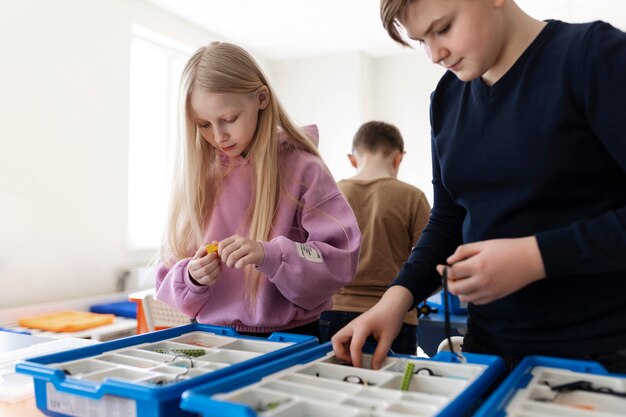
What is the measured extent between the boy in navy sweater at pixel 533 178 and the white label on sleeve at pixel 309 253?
200 millimetres

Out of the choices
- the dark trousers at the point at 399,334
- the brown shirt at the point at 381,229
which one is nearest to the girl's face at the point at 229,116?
the dark trousers at the point at 399,334

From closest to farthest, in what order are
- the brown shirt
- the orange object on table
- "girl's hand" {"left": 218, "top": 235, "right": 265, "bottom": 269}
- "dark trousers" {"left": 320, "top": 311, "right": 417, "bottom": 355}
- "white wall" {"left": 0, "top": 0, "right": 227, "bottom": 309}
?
"girl's hand" {"left": 218, "top": 235, "right": 265, "bottom": 269}, "dark trousers" {"left": 320, "top": 311, "right": 417, "bottom": 355}, the brown shirt, the orange object on table, "white wall" {"left": 0, "top": 0, "right": 227, "bottom": 309}

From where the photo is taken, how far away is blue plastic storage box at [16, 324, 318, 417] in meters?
0.63

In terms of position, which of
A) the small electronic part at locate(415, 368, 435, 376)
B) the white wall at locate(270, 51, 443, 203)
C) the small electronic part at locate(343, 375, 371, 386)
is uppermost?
the white wall at locate(270, 51, 443, 203)

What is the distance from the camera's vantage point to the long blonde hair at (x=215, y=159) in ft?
3.73

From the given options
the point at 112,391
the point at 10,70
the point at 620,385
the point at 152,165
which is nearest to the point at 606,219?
the point at 620,385

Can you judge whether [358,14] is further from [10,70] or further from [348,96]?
[10,70]

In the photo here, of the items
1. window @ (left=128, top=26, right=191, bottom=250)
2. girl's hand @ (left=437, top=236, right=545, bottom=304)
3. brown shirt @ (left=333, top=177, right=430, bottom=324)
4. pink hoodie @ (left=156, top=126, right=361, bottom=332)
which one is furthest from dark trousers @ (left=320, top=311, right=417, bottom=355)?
window @ (left=128, top=26, right=191, bottom=250)

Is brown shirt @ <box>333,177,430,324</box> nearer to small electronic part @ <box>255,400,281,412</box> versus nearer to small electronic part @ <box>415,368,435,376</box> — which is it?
small electronic part @ <box>415,368,435,376</box>

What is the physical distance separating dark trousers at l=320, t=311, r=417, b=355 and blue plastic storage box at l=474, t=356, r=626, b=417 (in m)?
1.07

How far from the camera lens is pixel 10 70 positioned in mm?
3074

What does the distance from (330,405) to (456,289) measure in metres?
0.22

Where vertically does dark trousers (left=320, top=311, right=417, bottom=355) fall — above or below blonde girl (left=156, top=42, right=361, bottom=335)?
below

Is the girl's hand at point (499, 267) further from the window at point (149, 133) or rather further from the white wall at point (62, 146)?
the window at point (149, 133)
